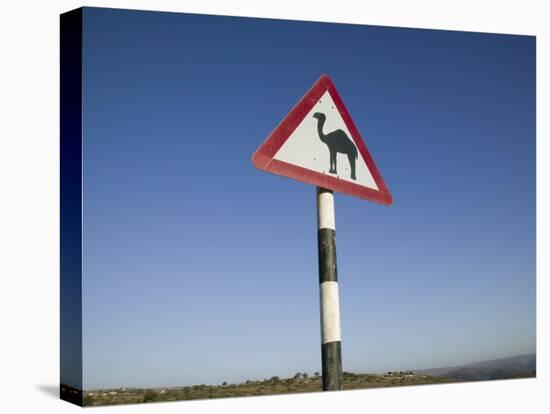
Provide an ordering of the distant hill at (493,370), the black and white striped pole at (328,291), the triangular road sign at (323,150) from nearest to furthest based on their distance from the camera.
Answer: the triangular road sign at (323,150)
the black and white striped pole at (328,291)
the distant hill at (493,370)

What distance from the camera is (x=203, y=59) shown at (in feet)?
36.0

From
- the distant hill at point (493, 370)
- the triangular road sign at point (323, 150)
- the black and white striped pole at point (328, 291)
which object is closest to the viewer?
the triangular road sign at point (323, 150)

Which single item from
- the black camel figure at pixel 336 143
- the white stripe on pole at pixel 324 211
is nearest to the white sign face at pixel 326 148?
the black camel figure at pixel 336 143

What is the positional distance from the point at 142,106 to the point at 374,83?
220 centimetres

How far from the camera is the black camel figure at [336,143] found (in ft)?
37.2

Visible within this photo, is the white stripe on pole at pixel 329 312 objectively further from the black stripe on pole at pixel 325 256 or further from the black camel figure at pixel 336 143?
the black camel figure at pixel 336 143

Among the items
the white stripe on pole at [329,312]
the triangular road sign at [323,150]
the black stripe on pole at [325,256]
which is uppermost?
the triangular road sign at [323,150]

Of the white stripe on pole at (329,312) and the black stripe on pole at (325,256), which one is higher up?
the black stripe on pole at (325,256)

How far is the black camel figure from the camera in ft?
37.2

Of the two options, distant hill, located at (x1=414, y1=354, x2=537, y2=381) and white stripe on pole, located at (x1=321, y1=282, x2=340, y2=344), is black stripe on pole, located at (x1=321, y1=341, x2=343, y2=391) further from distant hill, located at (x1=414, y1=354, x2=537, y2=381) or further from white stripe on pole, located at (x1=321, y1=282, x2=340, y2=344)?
distant hill, located at (x1=414, y1=354, x2=537, y2=381)

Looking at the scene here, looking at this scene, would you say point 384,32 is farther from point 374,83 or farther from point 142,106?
point 142,106

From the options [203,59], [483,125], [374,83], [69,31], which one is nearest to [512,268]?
[483,125]

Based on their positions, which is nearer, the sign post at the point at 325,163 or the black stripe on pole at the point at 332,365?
the sign post at the point at 325,163

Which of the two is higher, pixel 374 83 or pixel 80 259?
pixel 374 83
